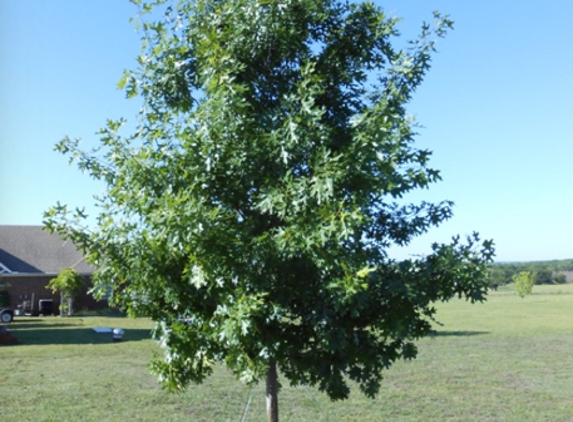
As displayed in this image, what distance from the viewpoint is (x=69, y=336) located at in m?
28.3

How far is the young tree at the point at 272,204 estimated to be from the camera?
521 centimetres

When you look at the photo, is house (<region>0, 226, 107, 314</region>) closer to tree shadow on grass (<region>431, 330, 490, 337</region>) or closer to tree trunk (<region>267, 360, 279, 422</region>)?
tree shadow on grass (<region>431, 330, 490, 337</region>)

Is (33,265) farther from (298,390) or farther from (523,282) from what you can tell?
(523,282)

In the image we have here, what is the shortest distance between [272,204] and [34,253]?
46.9 metres

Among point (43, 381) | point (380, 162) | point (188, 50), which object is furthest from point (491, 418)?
point (43, 381)

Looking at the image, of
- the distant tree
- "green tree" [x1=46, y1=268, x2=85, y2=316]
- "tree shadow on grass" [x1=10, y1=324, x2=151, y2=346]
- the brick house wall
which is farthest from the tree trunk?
the distant tree

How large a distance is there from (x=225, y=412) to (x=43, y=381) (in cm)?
625

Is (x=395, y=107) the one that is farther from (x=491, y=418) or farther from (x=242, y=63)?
(x=491, y=418)

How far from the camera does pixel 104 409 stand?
12.4 meters

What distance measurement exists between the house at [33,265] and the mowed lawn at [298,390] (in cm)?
2268

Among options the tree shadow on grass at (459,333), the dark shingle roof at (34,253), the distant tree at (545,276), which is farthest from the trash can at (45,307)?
the distant tree at (545,276)

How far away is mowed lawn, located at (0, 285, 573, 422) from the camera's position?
12117 mm

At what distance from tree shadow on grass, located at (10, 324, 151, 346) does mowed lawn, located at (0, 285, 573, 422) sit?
1.70 meters

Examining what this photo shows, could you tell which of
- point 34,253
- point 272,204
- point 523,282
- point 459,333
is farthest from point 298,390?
point 523,282
